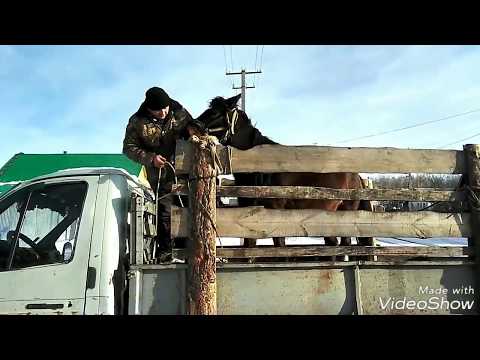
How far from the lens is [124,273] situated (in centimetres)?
336

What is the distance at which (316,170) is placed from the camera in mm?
3262

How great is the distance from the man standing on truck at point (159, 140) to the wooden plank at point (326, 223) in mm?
395

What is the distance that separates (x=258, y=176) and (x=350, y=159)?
848mm

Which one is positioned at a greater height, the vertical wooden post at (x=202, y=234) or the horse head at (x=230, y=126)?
the horse head at (x=230, y=126)

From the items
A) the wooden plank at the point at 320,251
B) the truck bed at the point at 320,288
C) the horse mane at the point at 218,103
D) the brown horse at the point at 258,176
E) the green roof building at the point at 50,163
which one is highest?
the green roof building at the point at 50,163

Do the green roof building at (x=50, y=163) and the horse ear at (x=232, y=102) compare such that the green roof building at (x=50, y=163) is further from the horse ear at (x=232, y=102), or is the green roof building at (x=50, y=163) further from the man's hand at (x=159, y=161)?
the man's hand at (x=159, y=161)

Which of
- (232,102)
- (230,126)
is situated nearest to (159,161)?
(230,126)

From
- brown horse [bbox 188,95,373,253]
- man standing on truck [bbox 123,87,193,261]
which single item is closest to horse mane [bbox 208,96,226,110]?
brown horse [bbox 188,95,373,253]

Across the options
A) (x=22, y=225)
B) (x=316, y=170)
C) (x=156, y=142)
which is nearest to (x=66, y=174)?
(x=22, y=225)

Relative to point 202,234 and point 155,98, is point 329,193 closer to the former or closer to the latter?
point 202,234

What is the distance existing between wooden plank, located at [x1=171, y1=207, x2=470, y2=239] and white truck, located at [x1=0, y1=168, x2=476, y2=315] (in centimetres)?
24

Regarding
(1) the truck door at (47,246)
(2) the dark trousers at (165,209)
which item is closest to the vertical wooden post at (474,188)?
(2) the dark trousers at (165,209)

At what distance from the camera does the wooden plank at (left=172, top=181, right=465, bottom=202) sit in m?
3.16

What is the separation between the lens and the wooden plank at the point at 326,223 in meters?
3.12
